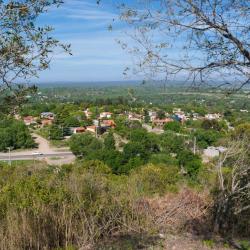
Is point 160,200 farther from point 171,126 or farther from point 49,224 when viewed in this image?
point 171,126

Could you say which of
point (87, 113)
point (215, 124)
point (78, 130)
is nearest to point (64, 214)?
point (215, 124)

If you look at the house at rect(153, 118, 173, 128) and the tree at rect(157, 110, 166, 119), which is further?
the tree at rect(157, 110, 166, 119)

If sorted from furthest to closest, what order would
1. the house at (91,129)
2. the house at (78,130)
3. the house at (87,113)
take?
the house at (87,113), the house at (78,130), the house at (91,129)

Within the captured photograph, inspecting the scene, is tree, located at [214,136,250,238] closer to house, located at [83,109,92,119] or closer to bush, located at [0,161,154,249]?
bush, located at [0,161,154,249]

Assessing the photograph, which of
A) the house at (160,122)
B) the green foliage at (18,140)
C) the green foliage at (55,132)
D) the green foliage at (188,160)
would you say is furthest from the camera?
the house at (160,122)

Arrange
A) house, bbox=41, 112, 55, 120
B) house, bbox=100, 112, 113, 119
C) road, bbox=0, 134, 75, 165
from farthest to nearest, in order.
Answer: house, bbox=41, 112, 55, 120, house, bbox=100, 112, 113, 119, road, bbox=0, 134, 75, 165

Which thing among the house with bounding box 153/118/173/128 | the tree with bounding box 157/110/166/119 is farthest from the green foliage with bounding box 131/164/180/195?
the tree with bounding box 157/110/166/119

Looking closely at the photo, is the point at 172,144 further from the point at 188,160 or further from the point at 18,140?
the point at 18,140

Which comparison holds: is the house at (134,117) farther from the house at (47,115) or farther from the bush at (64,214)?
the bush at (64,214)

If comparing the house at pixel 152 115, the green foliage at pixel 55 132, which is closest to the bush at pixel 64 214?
the green foliage at pixel 55 132

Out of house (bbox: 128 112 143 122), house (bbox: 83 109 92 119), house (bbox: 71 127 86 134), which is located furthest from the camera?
house (bbox: 83 109 92 119)

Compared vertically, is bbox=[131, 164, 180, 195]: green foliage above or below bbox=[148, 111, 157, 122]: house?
above

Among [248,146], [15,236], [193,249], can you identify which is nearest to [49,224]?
[15,236]

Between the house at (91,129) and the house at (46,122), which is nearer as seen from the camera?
the house at (91,129)
